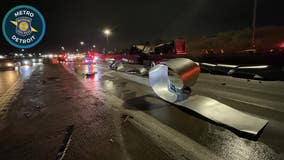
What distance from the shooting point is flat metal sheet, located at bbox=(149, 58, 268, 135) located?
3.60m

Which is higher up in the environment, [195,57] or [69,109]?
[195,57]

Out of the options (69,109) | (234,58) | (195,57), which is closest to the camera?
(69,109)

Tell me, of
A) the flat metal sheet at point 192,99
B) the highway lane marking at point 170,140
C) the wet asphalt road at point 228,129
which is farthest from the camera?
the flat metal sheet at point 192,99

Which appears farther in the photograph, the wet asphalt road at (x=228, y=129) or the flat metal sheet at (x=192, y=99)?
the flat metal sheet at (x=192, y=99)

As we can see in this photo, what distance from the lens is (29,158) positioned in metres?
2.65

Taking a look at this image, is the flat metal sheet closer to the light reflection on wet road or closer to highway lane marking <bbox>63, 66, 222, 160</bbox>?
highway lane marking <bbox>63, 66, 222, 160</bbox>

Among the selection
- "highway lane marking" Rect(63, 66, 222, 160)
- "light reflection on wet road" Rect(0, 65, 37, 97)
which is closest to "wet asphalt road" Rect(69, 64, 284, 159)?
"highway lane marking" Rect(63, 66, 222, 160)

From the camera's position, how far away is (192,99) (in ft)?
17.0

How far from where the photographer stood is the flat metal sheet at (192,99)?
3.60 m

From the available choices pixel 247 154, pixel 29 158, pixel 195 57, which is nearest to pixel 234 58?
pixel 195 57

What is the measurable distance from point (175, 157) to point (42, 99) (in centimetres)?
565

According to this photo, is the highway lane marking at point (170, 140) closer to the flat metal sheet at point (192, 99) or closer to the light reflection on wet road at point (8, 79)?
the flat metal sheet at point (192, 99)

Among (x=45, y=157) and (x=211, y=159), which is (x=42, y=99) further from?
(x=211, y=159)

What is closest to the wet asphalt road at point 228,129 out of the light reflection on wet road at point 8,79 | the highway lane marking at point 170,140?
the highway lane marking at point 170,140
